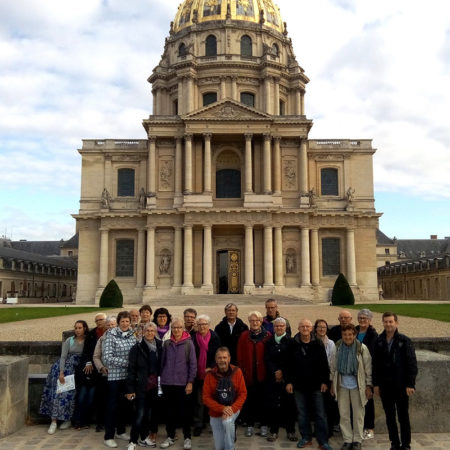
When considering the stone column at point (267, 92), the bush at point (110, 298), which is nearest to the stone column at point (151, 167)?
the bush at point (110, 298)

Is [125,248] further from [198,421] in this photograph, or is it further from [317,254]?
[198,421]

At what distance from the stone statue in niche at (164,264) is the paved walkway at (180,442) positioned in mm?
34482

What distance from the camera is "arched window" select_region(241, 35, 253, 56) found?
5369 centimetres

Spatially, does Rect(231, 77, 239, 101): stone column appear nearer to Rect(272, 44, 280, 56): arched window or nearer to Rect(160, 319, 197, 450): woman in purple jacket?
Rect(272, 44, 280, 56): arched window

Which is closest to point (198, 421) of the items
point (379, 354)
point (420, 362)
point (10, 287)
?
point (379, 354)

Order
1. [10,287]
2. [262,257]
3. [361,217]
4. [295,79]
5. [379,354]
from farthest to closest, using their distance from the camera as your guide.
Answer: [295,79] → [10,287] → [361,217] → [262,257] → [379,354]

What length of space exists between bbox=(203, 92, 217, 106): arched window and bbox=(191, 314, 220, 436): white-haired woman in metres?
46.6

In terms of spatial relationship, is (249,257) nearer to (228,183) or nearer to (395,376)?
(228,183)

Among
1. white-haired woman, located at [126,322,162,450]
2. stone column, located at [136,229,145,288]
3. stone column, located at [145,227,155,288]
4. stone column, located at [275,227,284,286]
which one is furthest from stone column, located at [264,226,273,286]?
white-haired woman, located at [126,322,162,450]

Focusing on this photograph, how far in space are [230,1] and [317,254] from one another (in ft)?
99.5

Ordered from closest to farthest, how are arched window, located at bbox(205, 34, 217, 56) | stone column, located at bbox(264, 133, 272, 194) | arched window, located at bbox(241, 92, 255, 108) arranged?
stone column, located at bbox(264, 133, 272, 194), arched window, located at bbox(241, 92, 255, 108), arched window, located at bbox(205, 34, 217, 56)

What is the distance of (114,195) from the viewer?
4522 cm

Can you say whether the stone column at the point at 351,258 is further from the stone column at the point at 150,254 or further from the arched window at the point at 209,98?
the arched window at the point at 209,98

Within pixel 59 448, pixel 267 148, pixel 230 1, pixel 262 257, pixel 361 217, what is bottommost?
pixel 59 448
